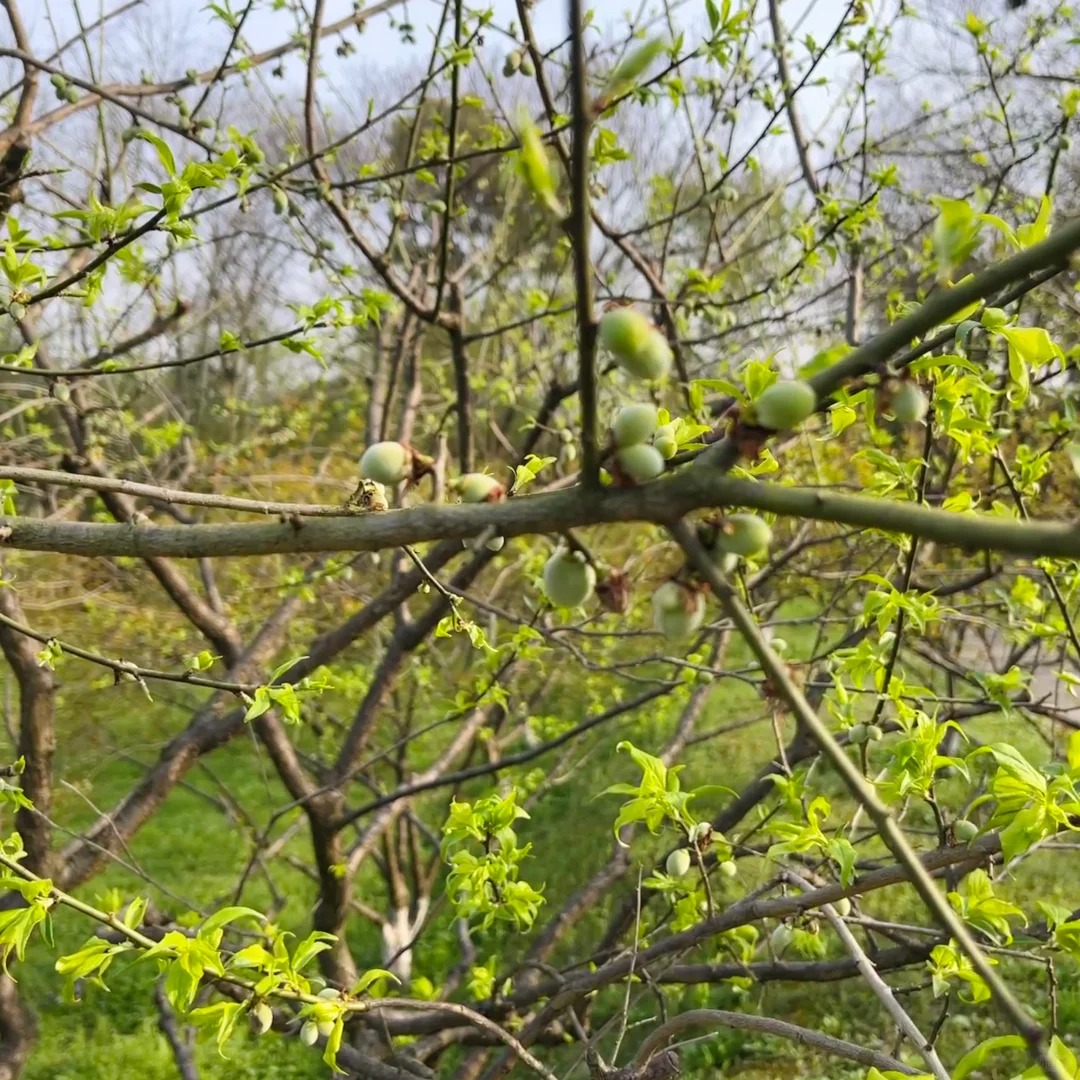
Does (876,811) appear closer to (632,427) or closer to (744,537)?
(744,537)

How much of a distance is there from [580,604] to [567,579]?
5 centimetres

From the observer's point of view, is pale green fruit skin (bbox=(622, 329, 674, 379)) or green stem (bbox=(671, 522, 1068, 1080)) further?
pale green fruit skin (bbox=(622, 329, 674, 379))

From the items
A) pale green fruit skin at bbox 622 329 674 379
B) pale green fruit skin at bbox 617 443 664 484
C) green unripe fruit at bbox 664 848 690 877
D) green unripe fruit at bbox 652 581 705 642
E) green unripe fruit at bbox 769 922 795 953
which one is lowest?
green unripe fruit at bbox 769 922 795 953

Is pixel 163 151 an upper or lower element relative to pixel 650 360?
upper

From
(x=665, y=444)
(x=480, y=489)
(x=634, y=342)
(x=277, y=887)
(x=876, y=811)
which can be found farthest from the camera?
(x=277, y=887)

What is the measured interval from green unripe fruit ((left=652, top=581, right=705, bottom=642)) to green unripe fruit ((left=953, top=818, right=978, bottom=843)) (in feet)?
4.13

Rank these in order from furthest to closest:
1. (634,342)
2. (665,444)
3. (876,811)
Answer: (665,444) → (634,342) → (876,811)

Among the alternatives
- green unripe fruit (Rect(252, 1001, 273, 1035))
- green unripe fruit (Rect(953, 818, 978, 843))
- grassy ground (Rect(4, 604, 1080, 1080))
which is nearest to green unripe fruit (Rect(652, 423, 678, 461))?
green unripe fruit (Rect(953, 818, 978, 843))

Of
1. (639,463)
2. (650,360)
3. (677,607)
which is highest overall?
(650,360)

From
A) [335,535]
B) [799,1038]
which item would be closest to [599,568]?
[335,535]

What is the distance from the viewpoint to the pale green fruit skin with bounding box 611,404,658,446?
2.48 ft

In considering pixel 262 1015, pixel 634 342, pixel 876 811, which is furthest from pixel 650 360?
pixel 262 1015

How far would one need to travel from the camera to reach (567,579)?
2.75ft

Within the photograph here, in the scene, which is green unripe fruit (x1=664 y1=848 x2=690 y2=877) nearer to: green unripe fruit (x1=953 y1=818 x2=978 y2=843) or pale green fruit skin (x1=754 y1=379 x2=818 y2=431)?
green unripe fruit (x1=953 y1=818 x2=978 y2=843)
